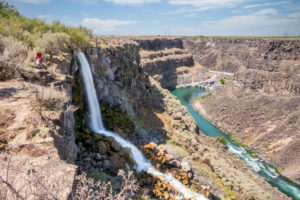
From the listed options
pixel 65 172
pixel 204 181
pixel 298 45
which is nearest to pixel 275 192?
pixel 204 181

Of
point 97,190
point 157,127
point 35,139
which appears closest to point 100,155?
point 35,139

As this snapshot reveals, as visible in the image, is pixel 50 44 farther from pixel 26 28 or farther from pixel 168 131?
pixel 168 131

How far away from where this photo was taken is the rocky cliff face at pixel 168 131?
17.6 m

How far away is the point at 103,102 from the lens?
18344 mm

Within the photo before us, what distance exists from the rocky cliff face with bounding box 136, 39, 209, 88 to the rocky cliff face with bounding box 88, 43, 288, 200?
4422 centimetres

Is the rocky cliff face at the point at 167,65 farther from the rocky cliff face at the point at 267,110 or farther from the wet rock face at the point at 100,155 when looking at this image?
the wet rock face at the point at 100,155

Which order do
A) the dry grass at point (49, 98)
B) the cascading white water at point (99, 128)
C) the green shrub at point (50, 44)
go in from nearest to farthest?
the dry grass at point (49, 98)
the green shrub at point (50, 44)
the cascading white water at point (99, 128)

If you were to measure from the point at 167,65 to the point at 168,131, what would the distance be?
2394 inches

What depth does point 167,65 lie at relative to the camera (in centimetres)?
8094

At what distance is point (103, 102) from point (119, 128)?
11.0ft

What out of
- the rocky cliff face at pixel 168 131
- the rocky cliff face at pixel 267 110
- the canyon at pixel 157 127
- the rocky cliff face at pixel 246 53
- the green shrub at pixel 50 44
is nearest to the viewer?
the canyon at pixel 157 127

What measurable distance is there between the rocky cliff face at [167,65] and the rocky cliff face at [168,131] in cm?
4422

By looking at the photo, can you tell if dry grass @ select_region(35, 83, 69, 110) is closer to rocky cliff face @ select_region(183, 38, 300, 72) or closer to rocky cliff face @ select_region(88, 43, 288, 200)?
rocky cliff face @ select_region(88, 43, 288, 200)

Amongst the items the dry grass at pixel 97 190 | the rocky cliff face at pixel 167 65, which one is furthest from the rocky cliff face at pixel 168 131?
the rocky cliff face at pixel 167 65
